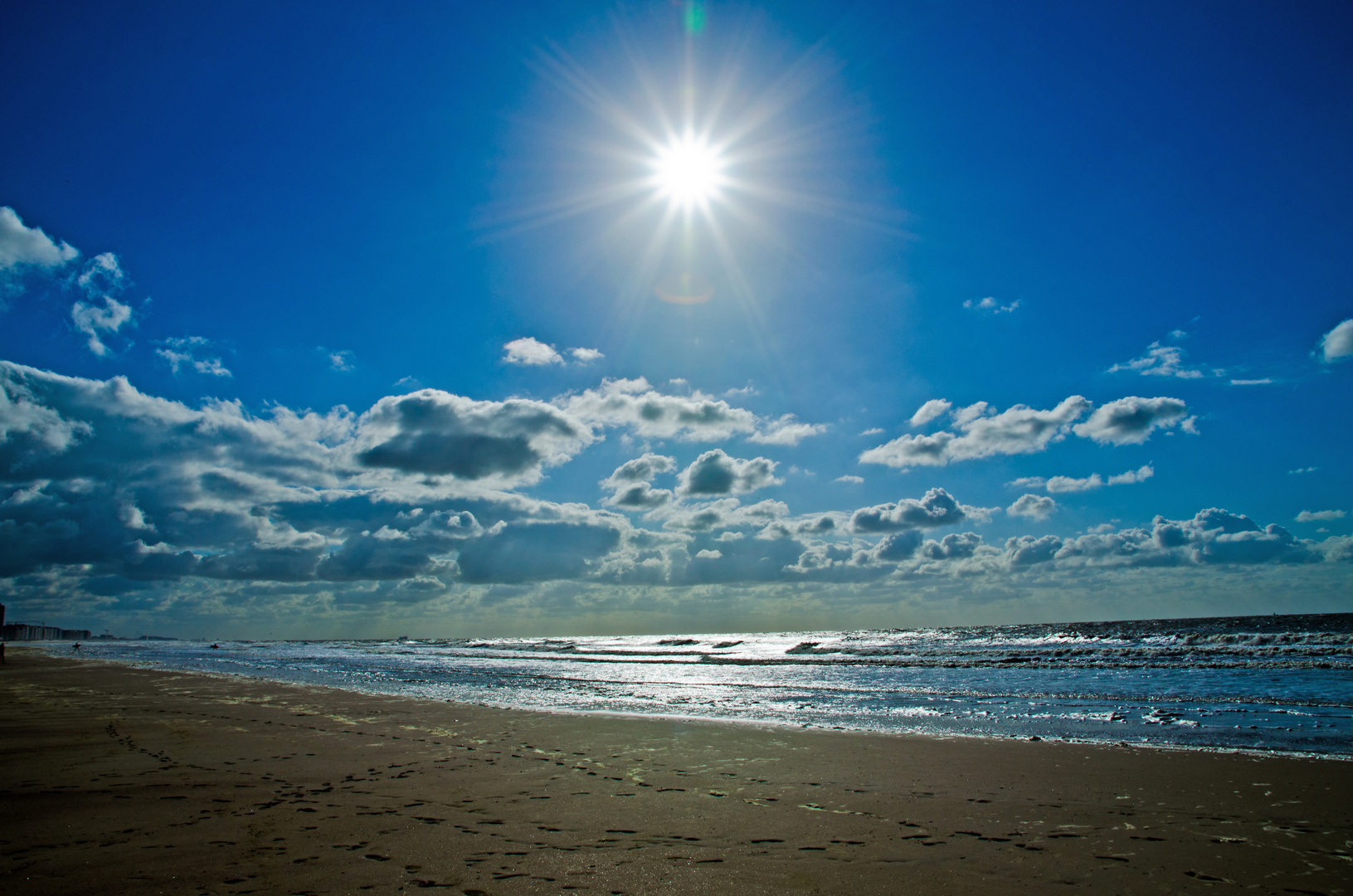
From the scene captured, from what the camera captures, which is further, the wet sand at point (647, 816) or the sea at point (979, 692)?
the sea at point (979, 692)

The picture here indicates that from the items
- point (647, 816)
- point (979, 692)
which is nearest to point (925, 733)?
point (647, 816)

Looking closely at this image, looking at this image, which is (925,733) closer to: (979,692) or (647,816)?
(647,816)

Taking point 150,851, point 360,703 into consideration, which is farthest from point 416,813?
point 360,703

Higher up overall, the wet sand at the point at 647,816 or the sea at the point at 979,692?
the wet sand at the point at 647,816

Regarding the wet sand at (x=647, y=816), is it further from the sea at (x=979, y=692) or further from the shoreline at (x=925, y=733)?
the sea at (x=979, y=692)

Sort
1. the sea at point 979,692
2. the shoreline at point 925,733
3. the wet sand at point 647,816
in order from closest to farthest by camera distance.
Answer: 1. the wet sand at point 647,816
2. the shoreline at point 925,733
3. the sea at point 979,692

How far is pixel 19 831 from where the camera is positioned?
8.02m

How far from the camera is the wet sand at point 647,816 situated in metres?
6.86

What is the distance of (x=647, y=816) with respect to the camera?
30.2 feet

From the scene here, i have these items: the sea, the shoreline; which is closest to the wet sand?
the shoreline

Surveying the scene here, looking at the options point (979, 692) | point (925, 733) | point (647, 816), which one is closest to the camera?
point (647, 816)

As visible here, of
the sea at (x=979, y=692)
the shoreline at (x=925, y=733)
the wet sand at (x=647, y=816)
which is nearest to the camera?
the wet sand at (x=647, y=816)

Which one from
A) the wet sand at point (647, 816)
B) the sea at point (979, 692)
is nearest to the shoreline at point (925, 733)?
the sea at point (979, 692)

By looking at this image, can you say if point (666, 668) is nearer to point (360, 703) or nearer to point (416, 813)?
point (360, 703)
